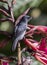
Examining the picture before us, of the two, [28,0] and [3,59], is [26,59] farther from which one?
[28,0]

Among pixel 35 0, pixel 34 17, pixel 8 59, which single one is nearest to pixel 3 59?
pixel 8 59

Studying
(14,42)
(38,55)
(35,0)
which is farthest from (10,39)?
(35,0)

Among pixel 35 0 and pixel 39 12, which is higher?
pixel 35 0

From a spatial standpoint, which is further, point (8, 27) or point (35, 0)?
point (8, 27)

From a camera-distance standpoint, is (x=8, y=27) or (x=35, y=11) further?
(x=35, y=11)

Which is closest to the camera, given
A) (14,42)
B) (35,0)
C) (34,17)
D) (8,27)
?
(14,42)

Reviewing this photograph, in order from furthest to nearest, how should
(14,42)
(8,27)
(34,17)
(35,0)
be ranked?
(34,17) → (8,27) → (35,0) → (14,42)

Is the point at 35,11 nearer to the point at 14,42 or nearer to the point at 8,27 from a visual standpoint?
the point at 8,27

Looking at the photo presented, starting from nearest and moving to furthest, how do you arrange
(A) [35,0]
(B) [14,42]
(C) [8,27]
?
1. (B) [14,42]
2. (A) [35,0]
3. (C) [8,27]

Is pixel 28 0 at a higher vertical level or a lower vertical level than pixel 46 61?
higher
